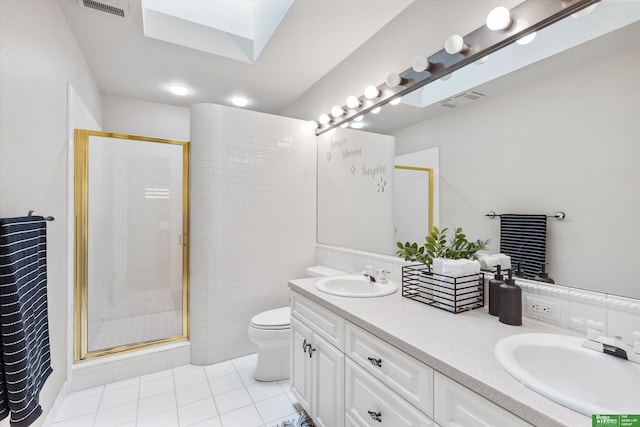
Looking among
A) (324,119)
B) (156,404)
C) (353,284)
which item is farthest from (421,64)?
(156,404)

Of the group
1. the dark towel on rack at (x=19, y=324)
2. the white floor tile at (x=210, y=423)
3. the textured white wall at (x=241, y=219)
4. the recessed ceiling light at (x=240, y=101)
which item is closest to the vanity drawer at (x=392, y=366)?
the white floor tile at (x=210, y=423)

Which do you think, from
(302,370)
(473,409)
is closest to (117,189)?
(302,370)

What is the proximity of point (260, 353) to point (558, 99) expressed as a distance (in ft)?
7.58

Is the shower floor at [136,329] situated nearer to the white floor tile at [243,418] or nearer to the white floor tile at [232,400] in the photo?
the white floor tile at [232,400]

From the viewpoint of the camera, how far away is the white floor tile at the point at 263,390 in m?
2.05

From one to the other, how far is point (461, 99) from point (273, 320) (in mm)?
1895

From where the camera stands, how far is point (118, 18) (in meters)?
1.98

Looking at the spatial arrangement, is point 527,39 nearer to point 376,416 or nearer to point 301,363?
point 376,416

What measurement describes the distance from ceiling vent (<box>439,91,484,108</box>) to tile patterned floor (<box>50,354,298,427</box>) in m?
2.06

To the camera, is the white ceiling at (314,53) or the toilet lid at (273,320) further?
the toilet lid at (273,320)

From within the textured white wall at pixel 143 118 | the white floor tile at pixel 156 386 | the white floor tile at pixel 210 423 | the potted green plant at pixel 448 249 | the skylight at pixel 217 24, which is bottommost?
the white floor tile at pixel 156 386

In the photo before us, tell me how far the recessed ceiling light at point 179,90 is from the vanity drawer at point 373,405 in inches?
117

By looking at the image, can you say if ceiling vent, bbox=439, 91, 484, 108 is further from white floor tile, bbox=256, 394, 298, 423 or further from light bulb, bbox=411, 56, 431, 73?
white floor tile, bbox=256, 394, 298, 423

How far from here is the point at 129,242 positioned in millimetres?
2777
